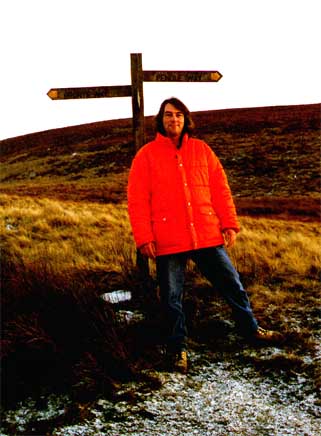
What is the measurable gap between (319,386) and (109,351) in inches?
56.5

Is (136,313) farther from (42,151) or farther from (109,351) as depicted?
(42,151)

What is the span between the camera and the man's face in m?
3.61

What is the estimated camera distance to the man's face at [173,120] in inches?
142

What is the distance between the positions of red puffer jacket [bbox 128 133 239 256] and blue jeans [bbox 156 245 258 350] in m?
0.11

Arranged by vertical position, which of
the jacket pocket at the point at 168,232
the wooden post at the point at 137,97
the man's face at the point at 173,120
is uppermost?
the wooden post at the point at 137,97

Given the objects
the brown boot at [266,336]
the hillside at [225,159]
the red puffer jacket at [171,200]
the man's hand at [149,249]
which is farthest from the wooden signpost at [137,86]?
the hillside at [225,159]

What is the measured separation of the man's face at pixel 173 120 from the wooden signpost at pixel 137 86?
1.24 m

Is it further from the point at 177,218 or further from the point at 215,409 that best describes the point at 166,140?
the point at 215,409

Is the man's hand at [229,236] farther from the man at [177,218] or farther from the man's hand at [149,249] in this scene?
the man's hand at [149,249]

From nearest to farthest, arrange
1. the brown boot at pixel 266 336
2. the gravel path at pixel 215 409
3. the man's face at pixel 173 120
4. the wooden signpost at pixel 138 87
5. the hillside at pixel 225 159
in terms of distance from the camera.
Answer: the gravel path at pixel 215 409, the man's face at pixel 173 120, the brown boot at pixel 266 336, the wooden signpost at pixel 138 87, the hillside at pixel 225 159

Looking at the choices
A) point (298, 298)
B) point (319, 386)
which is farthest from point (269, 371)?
point (298, 298)

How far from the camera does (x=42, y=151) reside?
1468 inches

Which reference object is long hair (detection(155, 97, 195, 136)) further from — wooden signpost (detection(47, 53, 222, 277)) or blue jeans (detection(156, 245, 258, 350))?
wooden signpost (detection(47, 53, 222, 277))

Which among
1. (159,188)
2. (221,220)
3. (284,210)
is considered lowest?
(284,210)
